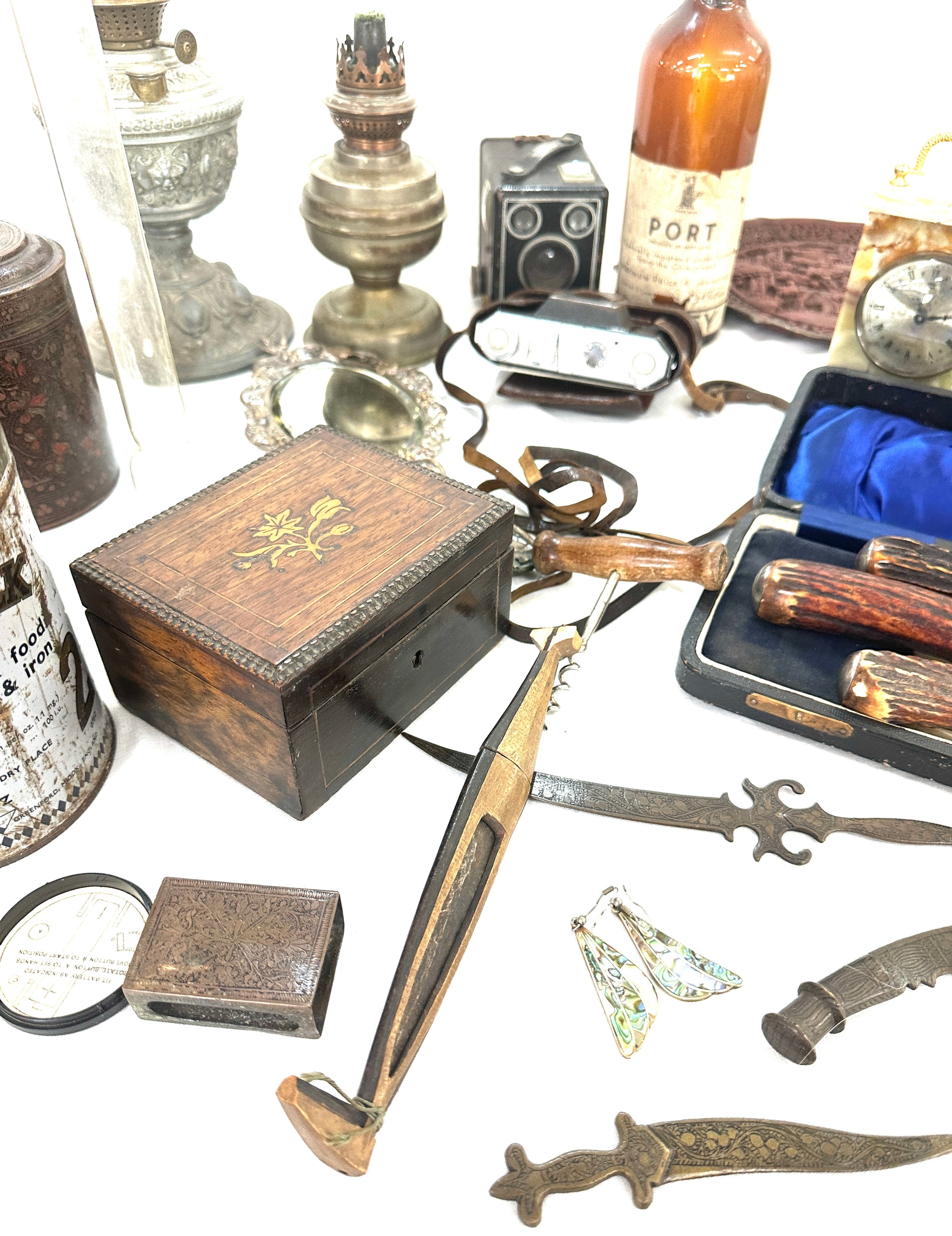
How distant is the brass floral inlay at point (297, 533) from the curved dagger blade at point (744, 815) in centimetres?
45

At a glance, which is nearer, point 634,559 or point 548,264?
point 634,559

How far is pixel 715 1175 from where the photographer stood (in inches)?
A: 38.1

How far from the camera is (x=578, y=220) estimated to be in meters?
2.17

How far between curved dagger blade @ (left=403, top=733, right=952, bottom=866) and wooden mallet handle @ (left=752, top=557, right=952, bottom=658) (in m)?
0.26

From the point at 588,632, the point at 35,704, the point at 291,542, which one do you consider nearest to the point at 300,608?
the point at 291,542

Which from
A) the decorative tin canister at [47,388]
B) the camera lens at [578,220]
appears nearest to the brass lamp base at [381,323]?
the camera lens at [578,220]

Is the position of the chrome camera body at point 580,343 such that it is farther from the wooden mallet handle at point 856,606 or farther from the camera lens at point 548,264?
the wooden mallet handle at point 856,606

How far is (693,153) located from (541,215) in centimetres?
36

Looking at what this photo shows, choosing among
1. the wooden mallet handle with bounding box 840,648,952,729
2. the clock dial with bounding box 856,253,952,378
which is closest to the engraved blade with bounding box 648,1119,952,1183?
the wooden mallet handle with bounding box 840,648,952,729

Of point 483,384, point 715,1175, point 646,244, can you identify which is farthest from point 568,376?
point 715,1175

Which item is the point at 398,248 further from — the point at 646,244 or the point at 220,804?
the point at 220,804

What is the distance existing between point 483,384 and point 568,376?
0.26 metres

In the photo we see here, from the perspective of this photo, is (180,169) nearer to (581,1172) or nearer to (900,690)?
(900,690)

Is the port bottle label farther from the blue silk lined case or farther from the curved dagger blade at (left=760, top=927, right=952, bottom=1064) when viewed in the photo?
the curved dagger blade at (left=760, top=927, right=952, bottom=1064)
